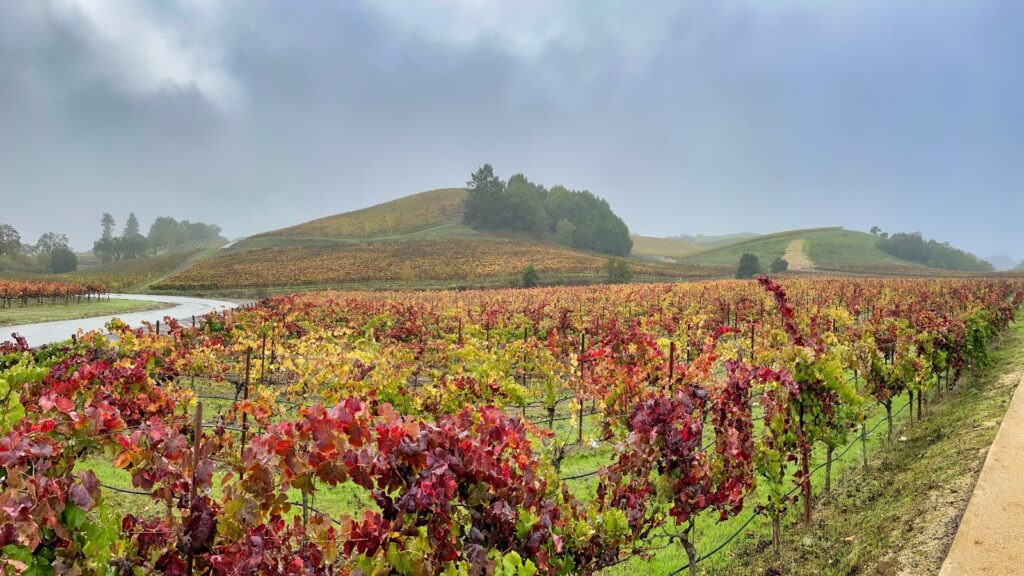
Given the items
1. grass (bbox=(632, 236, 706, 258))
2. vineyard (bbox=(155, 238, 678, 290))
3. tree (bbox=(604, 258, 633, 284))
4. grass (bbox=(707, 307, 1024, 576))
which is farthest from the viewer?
grass (bbox=(632, 236, 706, 258))

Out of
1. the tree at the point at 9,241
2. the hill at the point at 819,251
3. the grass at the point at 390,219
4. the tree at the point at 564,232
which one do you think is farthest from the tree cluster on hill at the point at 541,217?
the tree at the point at 9,241

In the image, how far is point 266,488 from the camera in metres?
3.00

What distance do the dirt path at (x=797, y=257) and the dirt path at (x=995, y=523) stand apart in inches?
3505

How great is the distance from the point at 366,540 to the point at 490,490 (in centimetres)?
81

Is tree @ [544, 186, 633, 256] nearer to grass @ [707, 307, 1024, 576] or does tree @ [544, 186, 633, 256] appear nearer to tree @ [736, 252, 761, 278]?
tree @ [736, 252, 761, 278]

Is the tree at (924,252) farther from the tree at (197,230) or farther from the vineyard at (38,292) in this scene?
the tree at (197,230)

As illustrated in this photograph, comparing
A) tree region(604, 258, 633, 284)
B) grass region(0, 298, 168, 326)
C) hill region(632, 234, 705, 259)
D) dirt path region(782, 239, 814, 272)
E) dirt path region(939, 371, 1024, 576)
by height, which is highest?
hill region(632, 234, 705, 259)

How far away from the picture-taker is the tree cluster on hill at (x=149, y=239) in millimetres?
124375

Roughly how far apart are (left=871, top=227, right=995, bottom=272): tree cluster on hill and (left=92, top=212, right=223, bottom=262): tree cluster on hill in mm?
174244

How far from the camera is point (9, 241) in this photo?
100 meters

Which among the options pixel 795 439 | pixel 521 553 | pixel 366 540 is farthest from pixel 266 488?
pixel 795 439

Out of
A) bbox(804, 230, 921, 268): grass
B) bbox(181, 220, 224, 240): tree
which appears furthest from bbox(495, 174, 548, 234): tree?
bbox(181, 220, 224, 240): tree

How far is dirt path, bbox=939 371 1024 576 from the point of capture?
4.87 metres

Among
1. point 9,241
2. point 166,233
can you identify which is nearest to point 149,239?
point 166,233
